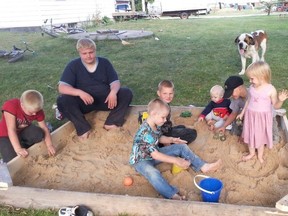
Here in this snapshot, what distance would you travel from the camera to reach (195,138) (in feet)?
A: 12.3

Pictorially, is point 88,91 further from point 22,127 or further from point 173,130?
point 173,130

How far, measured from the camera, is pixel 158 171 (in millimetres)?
2938

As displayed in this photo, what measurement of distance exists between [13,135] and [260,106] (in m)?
2.35

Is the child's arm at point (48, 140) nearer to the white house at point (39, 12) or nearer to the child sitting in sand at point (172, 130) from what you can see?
the child sitting in sand at point (172, 130)

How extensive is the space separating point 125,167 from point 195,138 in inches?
34.6

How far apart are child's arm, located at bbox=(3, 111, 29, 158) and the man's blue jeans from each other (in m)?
1.15

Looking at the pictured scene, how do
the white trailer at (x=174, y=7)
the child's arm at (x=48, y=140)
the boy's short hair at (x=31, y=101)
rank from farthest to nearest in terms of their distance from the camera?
1. the white trailer at (x=174, y=7)
2. the child's arm at (x=48, y=140)
3. the boy's short hair at (x=31, y=101)

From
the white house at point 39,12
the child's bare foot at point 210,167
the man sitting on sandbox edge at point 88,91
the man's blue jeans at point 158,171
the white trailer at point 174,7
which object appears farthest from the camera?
the white trailer at point 174,7

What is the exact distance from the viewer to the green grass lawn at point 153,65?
18.9ft

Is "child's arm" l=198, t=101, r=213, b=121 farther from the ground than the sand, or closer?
farther from the ground

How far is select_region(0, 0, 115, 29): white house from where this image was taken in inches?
544

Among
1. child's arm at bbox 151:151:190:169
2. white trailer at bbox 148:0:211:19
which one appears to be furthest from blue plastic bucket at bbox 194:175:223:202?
white trailer at bbox 148:0:211:19

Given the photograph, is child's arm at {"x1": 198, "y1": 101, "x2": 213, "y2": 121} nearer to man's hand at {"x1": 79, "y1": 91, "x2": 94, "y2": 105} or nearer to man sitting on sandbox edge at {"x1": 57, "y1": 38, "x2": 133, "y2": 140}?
man sitting on sandbox edge at {"x1": 57, "y1": 38, "x2": 133, "y2": 140}

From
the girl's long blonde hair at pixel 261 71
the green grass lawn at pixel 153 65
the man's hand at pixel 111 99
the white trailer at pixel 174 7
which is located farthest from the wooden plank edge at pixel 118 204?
the white trailer at pixel 174 7
